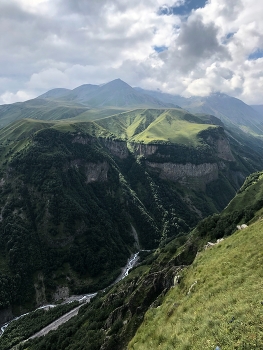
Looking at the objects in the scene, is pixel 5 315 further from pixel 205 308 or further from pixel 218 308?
pixel 218 308

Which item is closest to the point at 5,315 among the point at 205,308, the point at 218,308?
the point at 205,308

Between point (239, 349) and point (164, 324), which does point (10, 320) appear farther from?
point (239, 349)

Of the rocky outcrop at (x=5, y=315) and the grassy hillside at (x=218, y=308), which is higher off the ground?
the grassy hillside at (x=218, y=308)

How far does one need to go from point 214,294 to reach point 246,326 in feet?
42.5

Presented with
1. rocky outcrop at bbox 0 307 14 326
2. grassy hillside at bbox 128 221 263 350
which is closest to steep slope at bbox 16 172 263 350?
grassy hillside at bbox 128 221 263 350

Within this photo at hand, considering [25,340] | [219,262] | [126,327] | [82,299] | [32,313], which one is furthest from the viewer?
[82,299]

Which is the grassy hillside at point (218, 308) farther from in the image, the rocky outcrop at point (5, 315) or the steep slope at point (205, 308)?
the rocky outcrop at point (5, 315)

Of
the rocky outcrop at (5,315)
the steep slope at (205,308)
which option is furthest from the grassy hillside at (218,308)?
the rocky outcrop at (5,315)

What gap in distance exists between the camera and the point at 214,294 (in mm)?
40094

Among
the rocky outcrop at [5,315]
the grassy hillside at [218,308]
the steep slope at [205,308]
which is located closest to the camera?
the grassy hillside at [218,308]

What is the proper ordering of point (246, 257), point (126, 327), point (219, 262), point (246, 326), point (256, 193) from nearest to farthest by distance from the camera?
1. point (246, 326)
2. point (246, 257)
3. point (219, 262)
4. point (126, 327)
5. point (256, 193)

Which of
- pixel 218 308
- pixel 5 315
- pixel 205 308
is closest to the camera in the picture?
pixel 218 308

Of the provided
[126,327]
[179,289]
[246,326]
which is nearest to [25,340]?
[126,327]

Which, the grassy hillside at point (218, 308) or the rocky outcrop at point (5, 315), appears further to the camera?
the rocky outcrop at point (5, 315)
